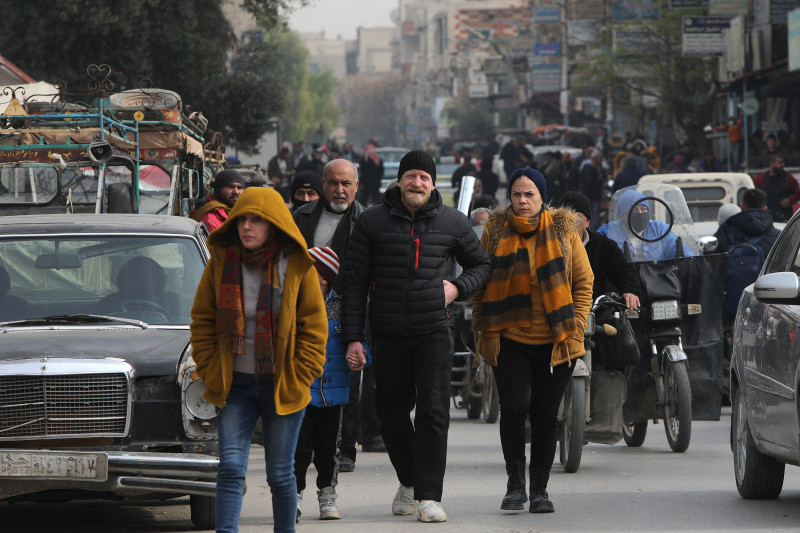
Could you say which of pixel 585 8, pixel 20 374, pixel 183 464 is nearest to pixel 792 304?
pixel 183 464

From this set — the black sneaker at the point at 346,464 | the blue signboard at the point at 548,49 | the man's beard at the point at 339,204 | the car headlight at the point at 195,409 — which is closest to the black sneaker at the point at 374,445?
the black sneaker at the point at 346,464

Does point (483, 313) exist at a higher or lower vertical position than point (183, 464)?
higher

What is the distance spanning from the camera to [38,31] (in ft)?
82.8

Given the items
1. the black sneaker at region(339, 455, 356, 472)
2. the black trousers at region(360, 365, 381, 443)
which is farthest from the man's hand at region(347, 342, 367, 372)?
the black trousers at region(360, 365, 381, 443)

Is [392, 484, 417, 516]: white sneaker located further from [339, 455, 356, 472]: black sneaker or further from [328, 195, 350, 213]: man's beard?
[339, 455, 356, 472]: black sneaker

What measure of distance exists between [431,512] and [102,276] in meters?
2.16

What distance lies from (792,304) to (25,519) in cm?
407

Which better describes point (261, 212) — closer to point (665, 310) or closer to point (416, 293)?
point (416, 293)

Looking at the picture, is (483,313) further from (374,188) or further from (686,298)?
(374,188)

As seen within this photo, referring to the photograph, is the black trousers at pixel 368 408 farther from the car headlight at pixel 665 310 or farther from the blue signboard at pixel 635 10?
the blue signboard at pixel 635 10

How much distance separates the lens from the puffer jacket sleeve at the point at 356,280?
283 inches

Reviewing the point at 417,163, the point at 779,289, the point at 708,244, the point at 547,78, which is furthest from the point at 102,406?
the point at 547,78

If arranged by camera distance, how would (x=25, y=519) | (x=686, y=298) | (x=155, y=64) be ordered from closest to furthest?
(x=25, y=519) → (x=686, y=298) → (x=155, y=64)

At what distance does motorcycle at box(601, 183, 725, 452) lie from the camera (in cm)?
998
